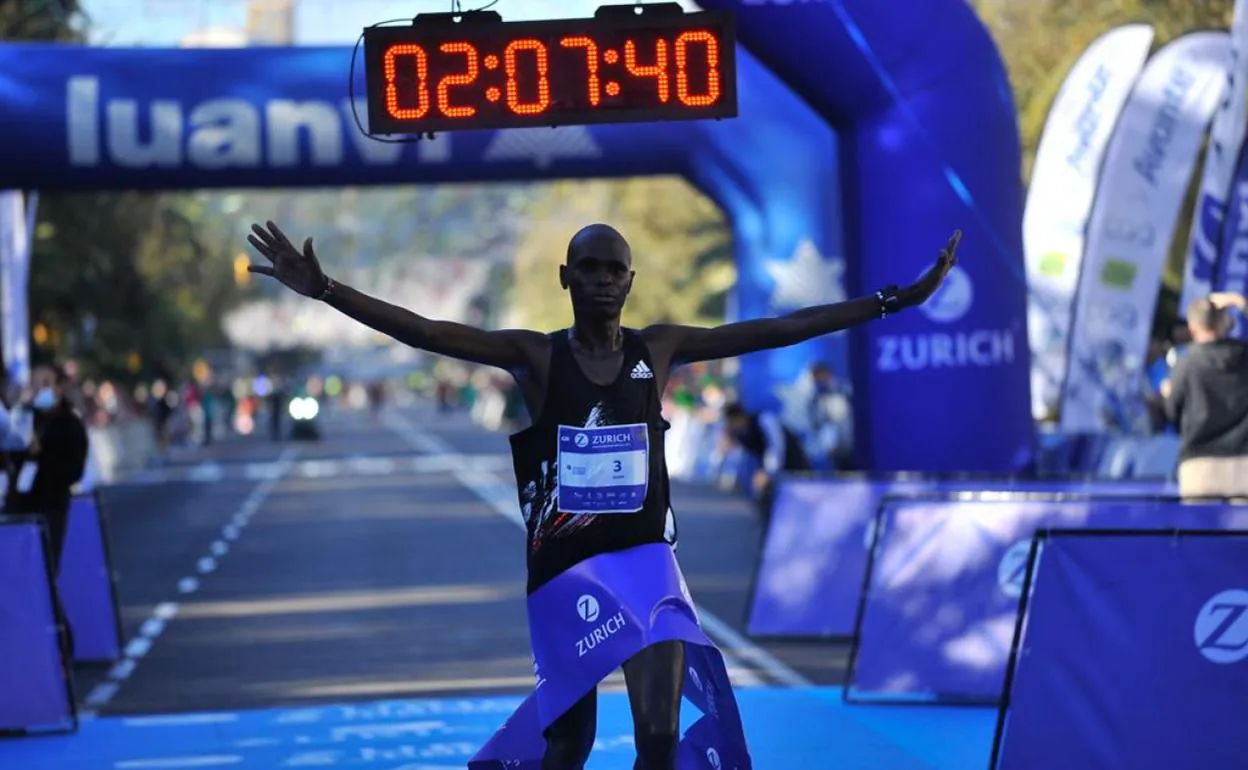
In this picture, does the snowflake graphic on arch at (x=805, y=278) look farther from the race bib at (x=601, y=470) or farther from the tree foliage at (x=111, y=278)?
the tree foliage at (x=111, y=278)

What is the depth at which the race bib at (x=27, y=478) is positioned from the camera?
14750mm

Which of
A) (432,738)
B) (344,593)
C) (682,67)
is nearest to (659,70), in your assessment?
(682,67)

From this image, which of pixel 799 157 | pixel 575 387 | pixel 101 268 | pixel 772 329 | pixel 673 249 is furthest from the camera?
pixel 673 249

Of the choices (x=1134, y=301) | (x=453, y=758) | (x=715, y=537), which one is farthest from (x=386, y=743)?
(x=1134, y=301)

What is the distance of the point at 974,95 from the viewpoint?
54.2ft

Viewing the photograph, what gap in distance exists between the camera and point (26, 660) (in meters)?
12.2

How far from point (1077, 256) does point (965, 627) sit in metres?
15.5

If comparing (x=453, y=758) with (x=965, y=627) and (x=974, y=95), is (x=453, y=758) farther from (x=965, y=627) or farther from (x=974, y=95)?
(x=974, y=95)

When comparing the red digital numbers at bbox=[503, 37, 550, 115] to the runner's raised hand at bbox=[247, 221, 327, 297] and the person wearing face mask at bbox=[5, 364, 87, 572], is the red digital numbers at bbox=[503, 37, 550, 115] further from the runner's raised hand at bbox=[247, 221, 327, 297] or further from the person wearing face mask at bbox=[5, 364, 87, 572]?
the person wearing face mask at bbox=[5, 364, 87, 572]

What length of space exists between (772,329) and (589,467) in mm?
846

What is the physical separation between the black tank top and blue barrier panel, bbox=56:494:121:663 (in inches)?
345

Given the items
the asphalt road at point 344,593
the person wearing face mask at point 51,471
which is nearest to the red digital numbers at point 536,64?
the asphalt road at point 344,593

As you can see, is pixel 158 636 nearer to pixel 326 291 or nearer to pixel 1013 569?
pixel 1013 569

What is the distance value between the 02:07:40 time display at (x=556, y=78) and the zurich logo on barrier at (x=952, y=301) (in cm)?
616
